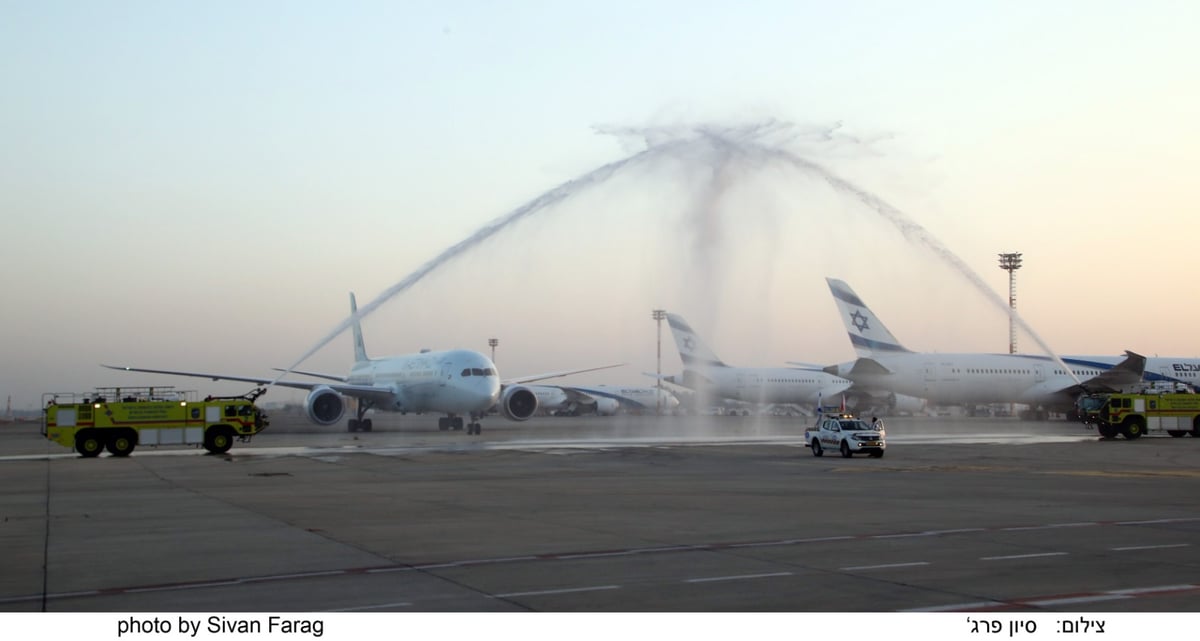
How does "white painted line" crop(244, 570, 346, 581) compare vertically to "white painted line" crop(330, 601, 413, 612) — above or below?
below

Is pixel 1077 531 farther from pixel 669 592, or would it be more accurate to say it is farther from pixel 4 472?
pixel 4 472

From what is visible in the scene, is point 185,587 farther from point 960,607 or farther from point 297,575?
point 960,607

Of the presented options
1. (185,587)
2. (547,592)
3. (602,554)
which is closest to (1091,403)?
(602,554)

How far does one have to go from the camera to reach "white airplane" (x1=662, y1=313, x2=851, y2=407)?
84.5 meters

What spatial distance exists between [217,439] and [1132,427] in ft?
144

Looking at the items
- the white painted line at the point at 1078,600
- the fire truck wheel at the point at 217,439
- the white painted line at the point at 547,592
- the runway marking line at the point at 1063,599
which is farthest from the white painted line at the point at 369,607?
the fire truck wheel at the point at 217,439

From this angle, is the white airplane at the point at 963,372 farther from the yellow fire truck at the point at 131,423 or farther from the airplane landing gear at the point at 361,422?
the yellow fire truck at the point at 131,423

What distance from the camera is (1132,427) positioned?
184ft

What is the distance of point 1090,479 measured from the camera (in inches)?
1232

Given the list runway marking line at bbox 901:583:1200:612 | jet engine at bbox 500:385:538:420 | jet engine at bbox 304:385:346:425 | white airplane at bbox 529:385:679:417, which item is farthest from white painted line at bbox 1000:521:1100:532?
white airplane at bbox 529:385:679:417

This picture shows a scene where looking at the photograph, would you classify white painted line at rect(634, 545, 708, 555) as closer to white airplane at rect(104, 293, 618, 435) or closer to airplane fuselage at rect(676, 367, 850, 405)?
white airplane at rect(104, 293, 618, 435)

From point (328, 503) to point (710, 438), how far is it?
1471 inches

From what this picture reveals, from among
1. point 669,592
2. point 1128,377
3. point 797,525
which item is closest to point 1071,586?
point 669,592

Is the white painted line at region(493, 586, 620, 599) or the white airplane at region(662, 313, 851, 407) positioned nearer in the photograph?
the white painted line at region(493, 586, 620, 599)
